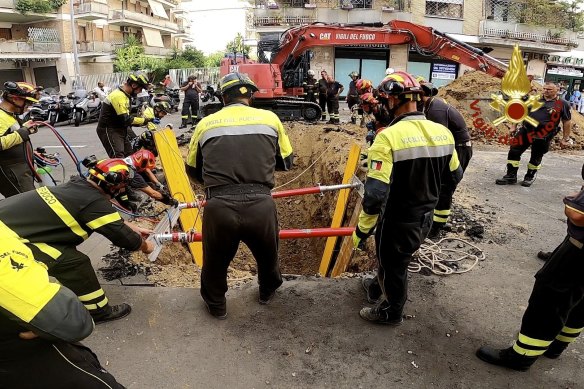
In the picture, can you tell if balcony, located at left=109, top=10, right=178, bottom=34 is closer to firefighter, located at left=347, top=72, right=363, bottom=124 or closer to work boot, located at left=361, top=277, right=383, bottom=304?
firefighter, located at left=347, top=72, right=363, bottom=124

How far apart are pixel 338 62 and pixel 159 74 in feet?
46.6

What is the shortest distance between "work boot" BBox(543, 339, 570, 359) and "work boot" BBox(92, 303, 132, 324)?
10.1ft

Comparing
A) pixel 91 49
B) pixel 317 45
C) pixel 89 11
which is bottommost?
pixel 317 45

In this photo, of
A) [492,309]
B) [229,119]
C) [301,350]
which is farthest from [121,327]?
[492,309]

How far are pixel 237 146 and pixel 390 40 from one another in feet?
26.9

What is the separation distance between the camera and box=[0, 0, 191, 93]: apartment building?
82.3 ft

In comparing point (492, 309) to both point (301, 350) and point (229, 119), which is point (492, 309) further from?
point (229, 119)

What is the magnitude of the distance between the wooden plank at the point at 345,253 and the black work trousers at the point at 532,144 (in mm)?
3292

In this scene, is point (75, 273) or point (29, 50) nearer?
point (75, 273)

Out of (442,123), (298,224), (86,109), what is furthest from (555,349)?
(86,109)

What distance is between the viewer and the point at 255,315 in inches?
129

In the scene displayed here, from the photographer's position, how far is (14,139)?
441 cm

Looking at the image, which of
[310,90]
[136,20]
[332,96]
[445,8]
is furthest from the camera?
[136,20]

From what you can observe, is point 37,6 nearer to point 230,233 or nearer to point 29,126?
point 29,126
